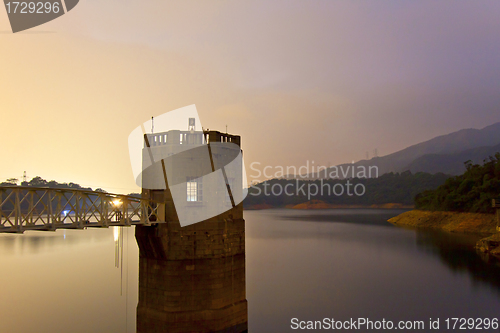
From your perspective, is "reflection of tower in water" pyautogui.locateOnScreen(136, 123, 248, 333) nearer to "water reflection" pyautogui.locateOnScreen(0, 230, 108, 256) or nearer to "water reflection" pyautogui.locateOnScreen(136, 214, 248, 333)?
"water reflection" pyautogui.locateOnScreen(136, 214, 248, 333)

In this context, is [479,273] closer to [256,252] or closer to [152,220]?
[256,252]

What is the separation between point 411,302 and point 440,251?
29193 mm

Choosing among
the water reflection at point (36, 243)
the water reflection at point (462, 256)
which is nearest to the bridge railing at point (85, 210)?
the water reflection at point (462, 256)

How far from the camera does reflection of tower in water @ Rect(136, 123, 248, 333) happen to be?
64.7 feet

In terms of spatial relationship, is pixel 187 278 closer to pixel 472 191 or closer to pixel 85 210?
pixel 85 210

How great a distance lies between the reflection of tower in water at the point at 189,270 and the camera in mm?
19719

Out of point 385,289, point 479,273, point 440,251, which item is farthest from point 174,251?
point 440,251

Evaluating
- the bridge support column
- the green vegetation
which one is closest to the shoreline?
the green vegetation

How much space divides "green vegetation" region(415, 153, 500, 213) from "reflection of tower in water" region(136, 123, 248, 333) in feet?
231

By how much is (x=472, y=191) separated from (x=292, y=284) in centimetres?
5668

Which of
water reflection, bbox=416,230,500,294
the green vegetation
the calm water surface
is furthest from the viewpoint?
the green vegetation

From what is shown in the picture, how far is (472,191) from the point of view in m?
80.5

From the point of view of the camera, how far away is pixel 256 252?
64562mm

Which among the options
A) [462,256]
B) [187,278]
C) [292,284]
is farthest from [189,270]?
[462,256]
